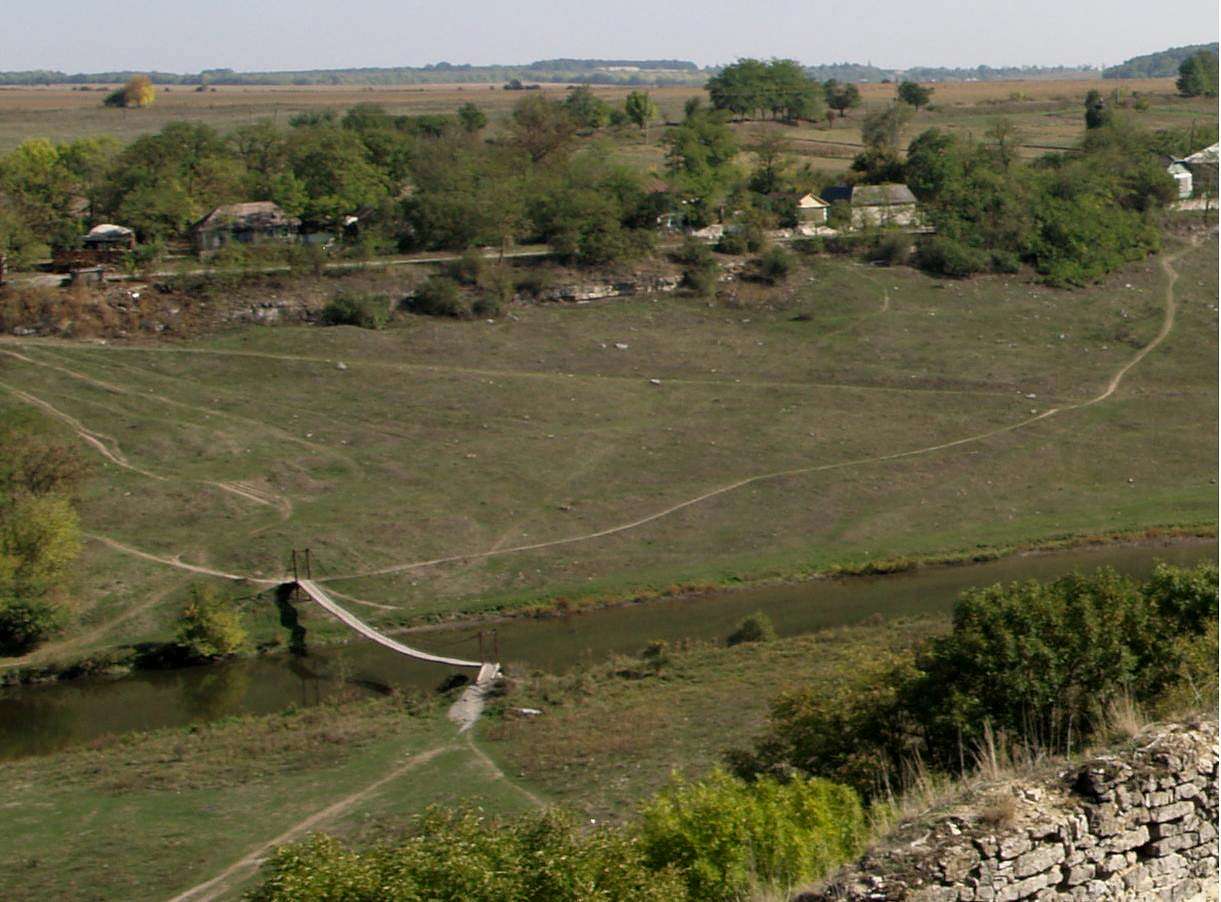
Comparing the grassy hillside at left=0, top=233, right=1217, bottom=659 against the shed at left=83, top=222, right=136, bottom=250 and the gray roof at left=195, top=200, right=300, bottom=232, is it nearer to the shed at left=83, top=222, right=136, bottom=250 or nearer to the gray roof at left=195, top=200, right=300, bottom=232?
the shed at left=83, top=222, right=136, bottom=250

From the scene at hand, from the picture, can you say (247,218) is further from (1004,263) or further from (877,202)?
(1004,263)

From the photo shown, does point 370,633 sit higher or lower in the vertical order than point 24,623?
lower

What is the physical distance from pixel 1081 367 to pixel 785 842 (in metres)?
34.9

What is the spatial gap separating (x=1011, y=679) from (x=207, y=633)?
17607 millimetres

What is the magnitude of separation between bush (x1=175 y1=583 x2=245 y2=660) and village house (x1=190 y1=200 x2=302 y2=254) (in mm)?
24454

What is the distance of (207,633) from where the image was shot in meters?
27.1

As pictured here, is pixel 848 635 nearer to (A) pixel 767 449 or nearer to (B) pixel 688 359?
(A) pixel 767 449

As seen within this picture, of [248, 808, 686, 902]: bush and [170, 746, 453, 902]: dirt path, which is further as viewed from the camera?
[170, 746, 453, 902]: dirt path

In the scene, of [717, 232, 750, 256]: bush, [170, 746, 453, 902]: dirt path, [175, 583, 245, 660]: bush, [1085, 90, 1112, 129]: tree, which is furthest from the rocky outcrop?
[1085, 90, 1112, 129]: tree

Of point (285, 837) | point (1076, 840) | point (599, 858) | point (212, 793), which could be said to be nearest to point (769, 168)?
point (212, 793)

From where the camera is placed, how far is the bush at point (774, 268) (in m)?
49.1

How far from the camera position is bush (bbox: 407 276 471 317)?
45.2m

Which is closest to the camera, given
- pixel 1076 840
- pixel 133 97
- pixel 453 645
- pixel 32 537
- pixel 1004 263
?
pixel 1076 840

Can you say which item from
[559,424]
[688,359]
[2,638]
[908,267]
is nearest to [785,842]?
[2,638]
